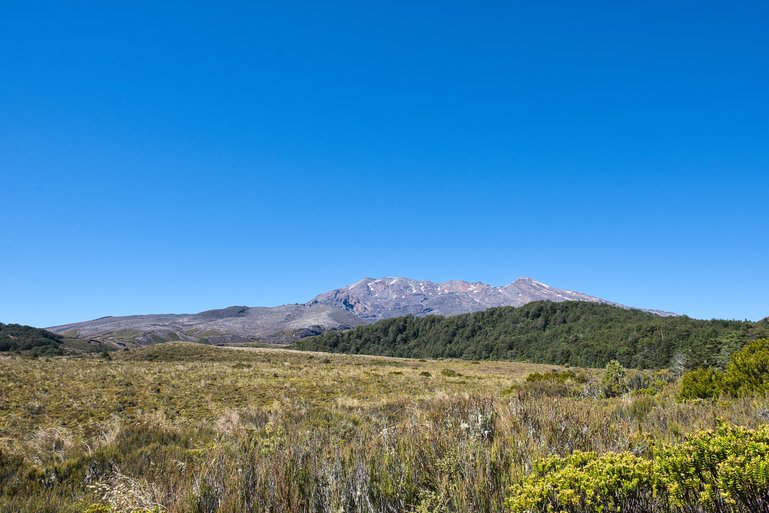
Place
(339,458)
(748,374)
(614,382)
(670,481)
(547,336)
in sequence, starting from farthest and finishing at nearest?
(547,336)
(614,382)
(748,374)
(339,458)
(670,481)

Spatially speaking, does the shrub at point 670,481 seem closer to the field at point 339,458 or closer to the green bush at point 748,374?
the field at point 339,458

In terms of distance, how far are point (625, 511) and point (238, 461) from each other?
3.88 m

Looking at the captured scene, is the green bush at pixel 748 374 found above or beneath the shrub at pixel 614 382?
above

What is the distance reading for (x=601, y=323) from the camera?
12200cm

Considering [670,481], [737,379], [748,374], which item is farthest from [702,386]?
[670,481]

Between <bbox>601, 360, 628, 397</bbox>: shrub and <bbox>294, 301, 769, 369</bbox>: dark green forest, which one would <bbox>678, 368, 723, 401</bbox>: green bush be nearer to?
<bbox>601, 360, 628, 397</bbox>: shrub

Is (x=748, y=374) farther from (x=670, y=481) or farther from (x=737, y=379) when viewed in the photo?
(x=670, y=481)

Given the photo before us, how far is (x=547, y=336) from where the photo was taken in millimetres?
126938

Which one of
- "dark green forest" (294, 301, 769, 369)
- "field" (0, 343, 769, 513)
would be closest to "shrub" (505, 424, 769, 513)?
"field" (0, 343, 769, 513)

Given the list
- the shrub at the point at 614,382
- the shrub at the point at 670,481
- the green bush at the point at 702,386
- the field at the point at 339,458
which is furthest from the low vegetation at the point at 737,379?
the shrub at the point at 670,481

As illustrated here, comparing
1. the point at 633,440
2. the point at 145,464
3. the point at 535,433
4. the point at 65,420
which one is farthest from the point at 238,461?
the point at 65,420

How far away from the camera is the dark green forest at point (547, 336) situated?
88.8 m

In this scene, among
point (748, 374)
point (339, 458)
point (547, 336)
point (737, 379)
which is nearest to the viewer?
point (339, 458)

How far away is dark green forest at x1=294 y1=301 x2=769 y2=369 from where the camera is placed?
8881 cm
